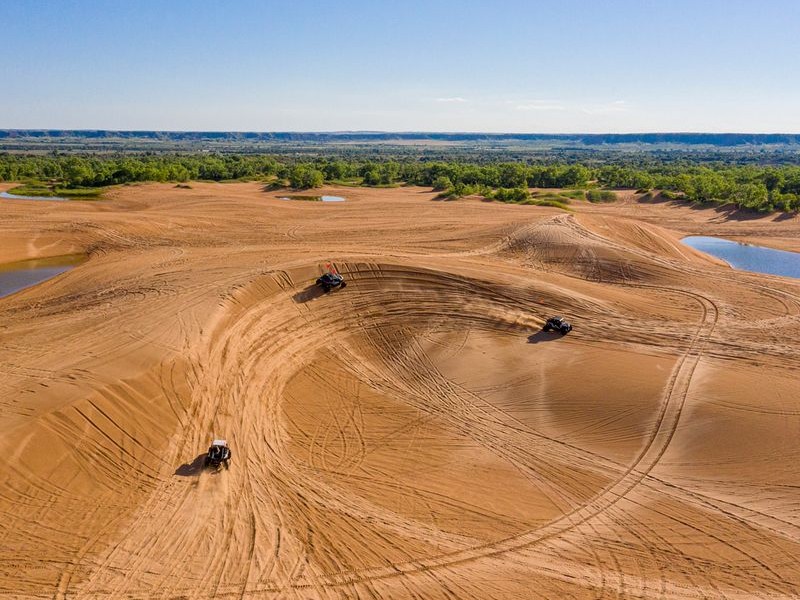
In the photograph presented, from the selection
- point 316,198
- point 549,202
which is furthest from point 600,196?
point 316,198

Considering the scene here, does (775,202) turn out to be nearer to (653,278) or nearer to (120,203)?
(653,278)

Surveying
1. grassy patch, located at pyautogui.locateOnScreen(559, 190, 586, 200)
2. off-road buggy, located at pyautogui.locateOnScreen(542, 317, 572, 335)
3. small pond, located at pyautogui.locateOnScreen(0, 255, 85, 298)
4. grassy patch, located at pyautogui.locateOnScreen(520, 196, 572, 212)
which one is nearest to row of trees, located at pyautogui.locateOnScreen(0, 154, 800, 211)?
grassy patch, located at pyautogui.locateOnScreen(520, 196, 572, 212)

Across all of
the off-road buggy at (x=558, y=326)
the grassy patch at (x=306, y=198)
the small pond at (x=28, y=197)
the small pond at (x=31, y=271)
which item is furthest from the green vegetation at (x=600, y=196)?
the small pond at (x=28, y=197)

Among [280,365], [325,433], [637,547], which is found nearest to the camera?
[637,547]

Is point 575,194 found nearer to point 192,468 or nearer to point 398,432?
point 398,432

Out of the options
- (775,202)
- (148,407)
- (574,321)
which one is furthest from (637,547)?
(775,202)

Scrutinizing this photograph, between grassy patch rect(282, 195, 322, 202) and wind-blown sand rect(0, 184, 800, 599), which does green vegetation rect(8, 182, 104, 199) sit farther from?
wind-blown sand rect(0, 184, 800, 599)
